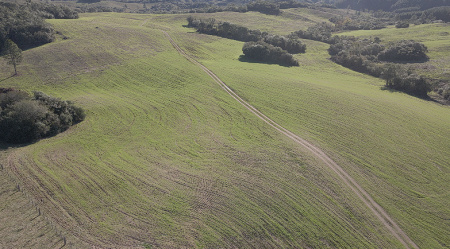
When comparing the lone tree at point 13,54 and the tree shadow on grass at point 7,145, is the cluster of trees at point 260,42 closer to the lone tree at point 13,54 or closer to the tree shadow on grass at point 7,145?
the lone tree at point 13,54

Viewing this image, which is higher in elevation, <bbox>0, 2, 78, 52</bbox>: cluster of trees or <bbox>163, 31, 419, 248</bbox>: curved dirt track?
<bbox>0, 2, 78, 52</bbox>: cluster of trees

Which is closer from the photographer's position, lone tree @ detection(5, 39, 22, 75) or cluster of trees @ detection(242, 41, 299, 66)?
lone tree @ detection(5, 39, 22, 75)

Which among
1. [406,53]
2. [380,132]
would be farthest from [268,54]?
[380,132]

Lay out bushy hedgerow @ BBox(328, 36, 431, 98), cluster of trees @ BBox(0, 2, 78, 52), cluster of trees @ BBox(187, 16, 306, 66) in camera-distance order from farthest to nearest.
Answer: cluster of trees @ BBox(187, 16, 306, 66), cluster of trees @ BBox(0, 2, 78, 52), bushy hedgerow @ BBox(328, 36, 431, 98)

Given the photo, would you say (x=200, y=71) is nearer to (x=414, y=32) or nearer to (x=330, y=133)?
(x=330, y=133)

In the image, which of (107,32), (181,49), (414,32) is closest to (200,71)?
(181,49)

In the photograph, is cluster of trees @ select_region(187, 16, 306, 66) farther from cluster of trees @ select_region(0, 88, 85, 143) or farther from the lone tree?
the lone tree

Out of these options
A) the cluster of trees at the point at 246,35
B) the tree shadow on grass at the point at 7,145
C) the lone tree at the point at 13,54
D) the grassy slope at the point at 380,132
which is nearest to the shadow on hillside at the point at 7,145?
the tree shadow on grass at the point at 7,145

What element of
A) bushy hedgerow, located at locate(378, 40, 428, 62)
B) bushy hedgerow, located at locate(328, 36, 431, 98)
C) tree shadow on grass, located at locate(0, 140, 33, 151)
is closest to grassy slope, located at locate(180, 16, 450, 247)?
bushy hedgerow, located at locate(328, 36, 431, 98)

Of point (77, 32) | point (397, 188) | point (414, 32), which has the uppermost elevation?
point (414, 32)
